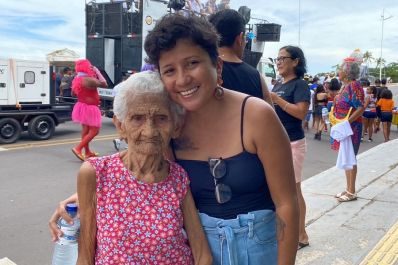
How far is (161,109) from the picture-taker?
1.56m

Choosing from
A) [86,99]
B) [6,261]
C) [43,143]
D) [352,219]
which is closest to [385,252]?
[352,219]

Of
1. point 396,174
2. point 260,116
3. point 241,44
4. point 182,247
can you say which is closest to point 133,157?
point 182,247

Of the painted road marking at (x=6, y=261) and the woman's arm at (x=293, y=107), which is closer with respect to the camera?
the painted road marking at (x=6, y=261)

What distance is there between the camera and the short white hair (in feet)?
5.12

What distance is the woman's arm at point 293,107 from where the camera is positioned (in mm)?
3719

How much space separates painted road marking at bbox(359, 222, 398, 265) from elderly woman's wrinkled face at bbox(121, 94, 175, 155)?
8.80 ft

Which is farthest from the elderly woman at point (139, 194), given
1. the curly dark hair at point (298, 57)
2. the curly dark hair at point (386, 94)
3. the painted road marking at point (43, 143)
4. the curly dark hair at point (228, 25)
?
the curly dark hair at point (386, 94)

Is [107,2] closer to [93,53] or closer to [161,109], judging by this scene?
[93,53]

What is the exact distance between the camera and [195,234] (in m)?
Result: 1.63

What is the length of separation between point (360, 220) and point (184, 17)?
3.74 meters

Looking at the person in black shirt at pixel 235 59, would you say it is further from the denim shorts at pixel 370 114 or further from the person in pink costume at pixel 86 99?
the denim shorts at pixel 370 114

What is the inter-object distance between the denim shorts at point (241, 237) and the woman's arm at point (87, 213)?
412mm

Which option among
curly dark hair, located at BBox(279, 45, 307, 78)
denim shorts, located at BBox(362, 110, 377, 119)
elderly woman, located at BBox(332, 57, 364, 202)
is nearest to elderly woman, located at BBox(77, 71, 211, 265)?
curly dark hair, located at BBox(279, 45, 307, 78)

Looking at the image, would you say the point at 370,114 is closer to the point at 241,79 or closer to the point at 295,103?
the point at 295,103
